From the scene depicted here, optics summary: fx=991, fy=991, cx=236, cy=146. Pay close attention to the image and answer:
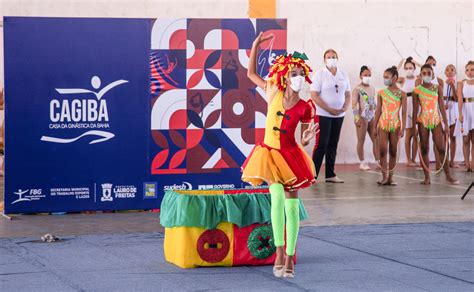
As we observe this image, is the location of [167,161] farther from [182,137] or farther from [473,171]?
[473,171]

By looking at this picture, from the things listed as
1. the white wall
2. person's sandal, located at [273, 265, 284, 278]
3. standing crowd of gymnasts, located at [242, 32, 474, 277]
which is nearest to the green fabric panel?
standing crowd of gymnasts, located at [242, 32, 474, 277]

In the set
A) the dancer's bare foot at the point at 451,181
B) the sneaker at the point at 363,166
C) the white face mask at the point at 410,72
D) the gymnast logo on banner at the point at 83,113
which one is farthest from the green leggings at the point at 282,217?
the white face mask at the point at 410,72

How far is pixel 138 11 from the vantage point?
1806cm

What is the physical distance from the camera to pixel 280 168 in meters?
7.51

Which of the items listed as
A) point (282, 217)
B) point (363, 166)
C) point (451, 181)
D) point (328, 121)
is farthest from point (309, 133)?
point (363, 166)

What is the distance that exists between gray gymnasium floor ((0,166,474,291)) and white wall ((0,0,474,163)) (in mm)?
6764

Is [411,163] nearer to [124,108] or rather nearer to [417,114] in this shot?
[417,114]

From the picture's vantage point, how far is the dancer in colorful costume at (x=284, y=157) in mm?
7500

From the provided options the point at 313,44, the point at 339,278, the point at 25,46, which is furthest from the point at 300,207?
the point at 313,44

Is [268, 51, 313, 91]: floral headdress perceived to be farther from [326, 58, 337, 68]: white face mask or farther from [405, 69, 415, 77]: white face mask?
[405, 69, 415, 77]: white face mask

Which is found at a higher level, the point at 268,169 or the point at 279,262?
the point at 268,169

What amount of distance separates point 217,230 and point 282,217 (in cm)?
62

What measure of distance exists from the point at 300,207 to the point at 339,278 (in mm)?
1001

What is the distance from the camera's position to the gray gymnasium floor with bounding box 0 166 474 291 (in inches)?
280
